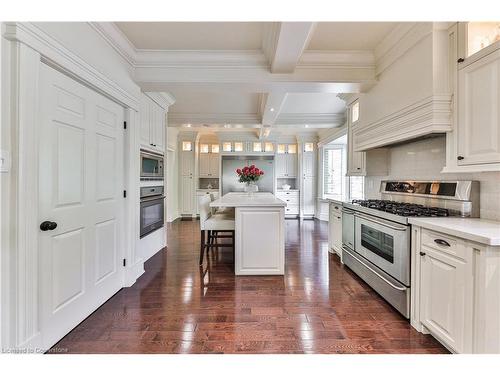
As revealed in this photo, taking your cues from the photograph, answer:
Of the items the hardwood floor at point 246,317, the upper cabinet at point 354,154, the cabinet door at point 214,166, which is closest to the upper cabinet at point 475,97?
the hardwood floor at point 246,317

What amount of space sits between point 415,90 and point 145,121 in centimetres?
313

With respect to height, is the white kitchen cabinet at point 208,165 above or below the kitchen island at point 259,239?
above

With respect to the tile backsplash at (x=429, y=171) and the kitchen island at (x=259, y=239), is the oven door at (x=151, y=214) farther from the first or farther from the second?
the tile backsplash at (x=429, y=171)

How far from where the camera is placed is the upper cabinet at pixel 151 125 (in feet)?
10.7

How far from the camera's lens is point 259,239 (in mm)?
3043

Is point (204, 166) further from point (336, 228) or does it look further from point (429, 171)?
point (429, 171)

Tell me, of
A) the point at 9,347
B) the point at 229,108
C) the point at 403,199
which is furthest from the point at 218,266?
the point at 229,108

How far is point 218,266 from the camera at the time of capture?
338 cm

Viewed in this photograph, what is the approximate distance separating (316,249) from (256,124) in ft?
9.40

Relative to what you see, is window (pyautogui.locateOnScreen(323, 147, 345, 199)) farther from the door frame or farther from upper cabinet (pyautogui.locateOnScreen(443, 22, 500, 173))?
the door frame

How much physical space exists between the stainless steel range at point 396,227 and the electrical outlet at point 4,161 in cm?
274

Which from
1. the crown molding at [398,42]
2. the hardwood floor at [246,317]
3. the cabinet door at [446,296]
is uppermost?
the crown molding at [398,42]

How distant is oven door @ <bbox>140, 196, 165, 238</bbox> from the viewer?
3260 millimetres
